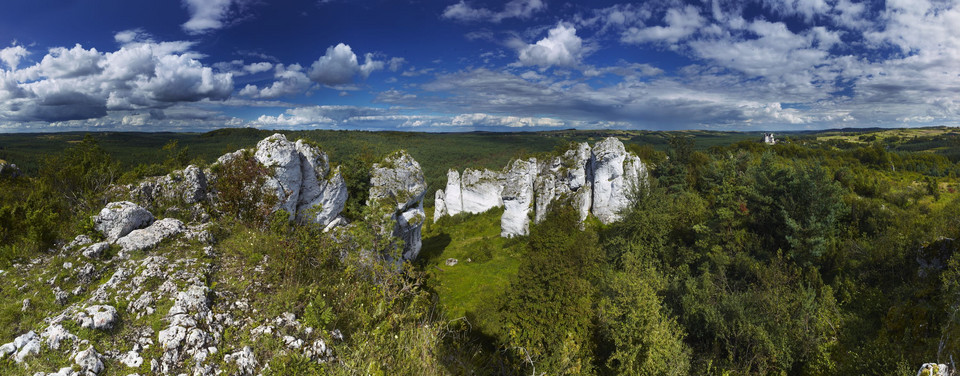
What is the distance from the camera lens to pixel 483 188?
44.6 metres

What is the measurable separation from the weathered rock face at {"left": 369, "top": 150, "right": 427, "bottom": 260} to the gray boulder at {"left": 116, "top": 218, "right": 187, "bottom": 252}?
12.8 metres

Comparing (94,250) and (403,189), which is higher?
(94,250)

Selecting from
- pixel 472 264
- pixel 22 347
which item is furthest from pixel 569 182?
pixel 22 347

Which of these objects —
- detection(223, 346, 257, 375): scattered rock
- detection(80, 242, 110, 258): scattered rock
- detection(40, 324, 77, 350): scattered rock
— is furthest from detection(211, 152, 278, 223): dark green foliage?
detection(223, 346, 257, 375): scattered rock

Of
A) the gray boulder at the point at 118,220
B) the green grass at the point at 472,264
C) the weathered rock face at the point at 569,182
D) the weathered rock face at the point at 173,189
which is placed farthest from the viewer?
the weathered rock face at the point at 569,182

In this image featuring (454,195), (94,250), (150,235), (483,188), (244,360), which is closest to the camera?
(244,360)

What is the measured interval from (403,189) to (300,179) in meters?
8.04

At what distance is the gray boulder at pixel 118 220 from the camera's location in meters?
7.16

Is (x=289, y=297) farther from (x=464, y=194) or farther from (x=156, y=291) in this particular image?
(x=464, y=194)

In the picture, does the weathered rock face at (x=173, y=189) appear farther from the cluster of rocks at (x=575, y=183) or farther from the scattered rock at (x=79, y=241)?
the cluster of rocks at (x=575, y=183)

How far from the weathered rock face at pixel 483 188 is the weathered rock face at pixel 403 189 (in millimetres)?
20018

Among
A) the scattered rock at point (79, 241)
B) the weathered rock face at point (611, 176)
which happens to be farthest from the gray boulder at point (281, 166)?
the weathered rock face at point (611, 176)

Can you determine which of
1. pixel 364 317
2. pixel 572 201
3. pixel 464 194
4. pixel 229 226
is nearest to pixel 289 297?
pixel 364 317

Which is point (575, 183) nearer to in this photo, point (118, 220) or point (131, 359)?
point (118, 220)
